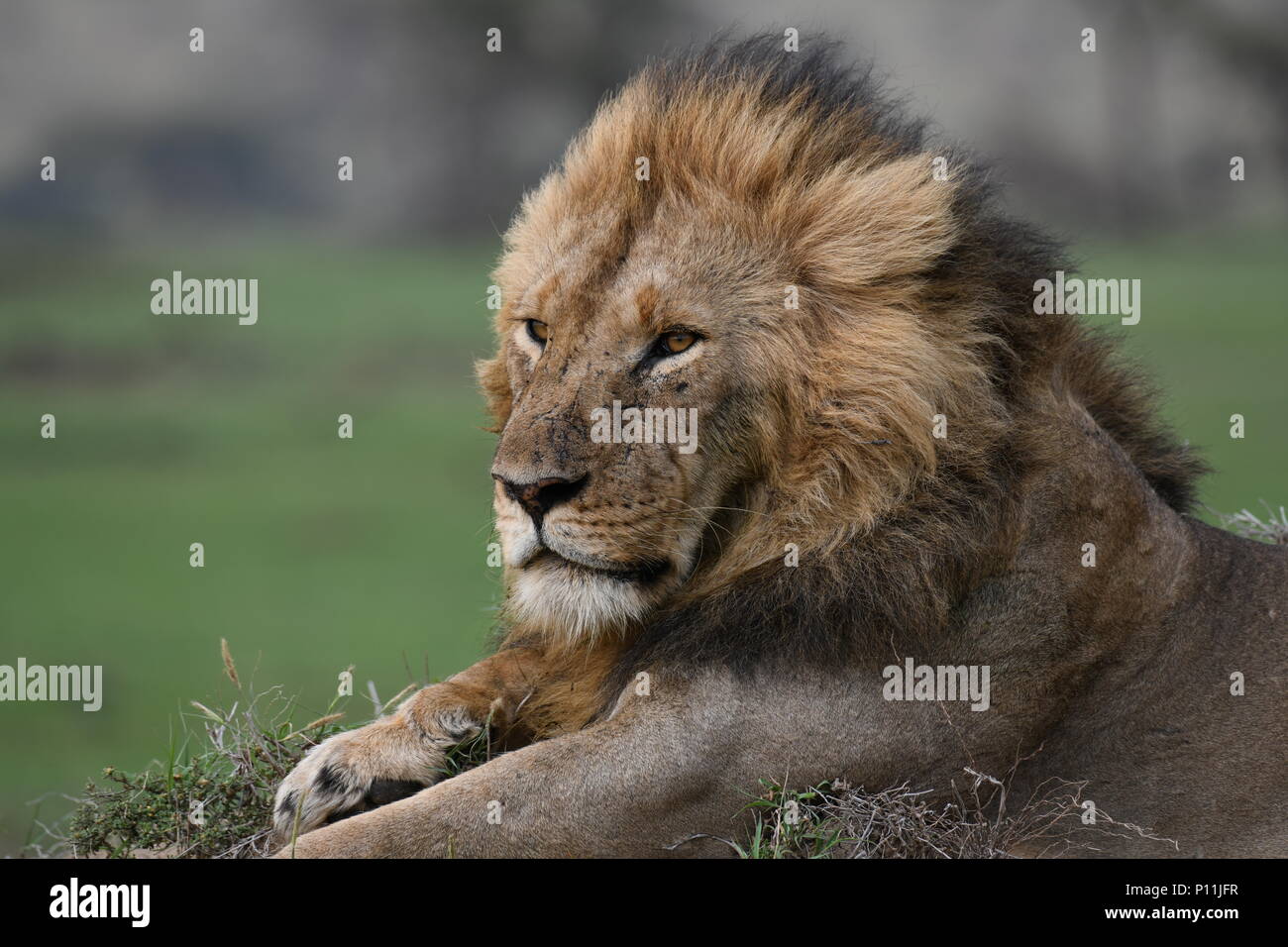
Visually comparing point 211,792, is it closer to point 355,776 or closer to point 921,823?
point 355,776

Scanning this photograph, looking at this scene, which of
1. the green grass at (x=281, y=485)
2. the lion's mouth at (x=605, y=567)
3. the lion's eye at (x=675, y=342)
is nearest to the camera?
the lion's mouth at (x=605, y=567)

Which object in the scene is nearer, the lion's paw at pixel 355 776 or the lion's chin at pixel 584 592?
the lion's chin at pixel 584 592

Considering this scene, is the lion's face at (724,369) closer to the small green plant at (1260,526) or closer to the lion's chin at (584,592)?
the lion's chin at (584,592)

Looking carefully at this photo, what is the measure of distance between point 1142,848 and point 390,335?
40.6m

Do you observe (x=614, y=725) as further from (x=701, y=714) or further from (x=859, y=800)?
(x=859, y=800)

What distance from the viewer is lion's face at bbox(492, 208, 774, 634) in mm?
4641

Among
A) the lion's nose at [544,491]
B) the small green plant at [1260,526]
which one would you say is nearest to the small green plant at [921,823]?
the lion's nose at [544,491]

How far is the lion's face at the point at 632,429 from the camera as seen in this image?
4.64m

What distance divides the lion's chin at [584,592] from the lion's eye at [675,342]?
0.64 m

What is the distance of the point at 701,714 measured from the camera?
15.2 ft

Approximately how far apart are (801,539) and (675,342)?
2.28ft

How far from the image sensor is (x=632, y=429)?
4.71m

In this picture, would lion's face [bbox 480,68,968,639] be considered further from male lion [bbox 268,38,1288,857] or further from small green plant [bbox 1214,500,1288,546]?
small green plant [bbox 1214,500,1288,546]
